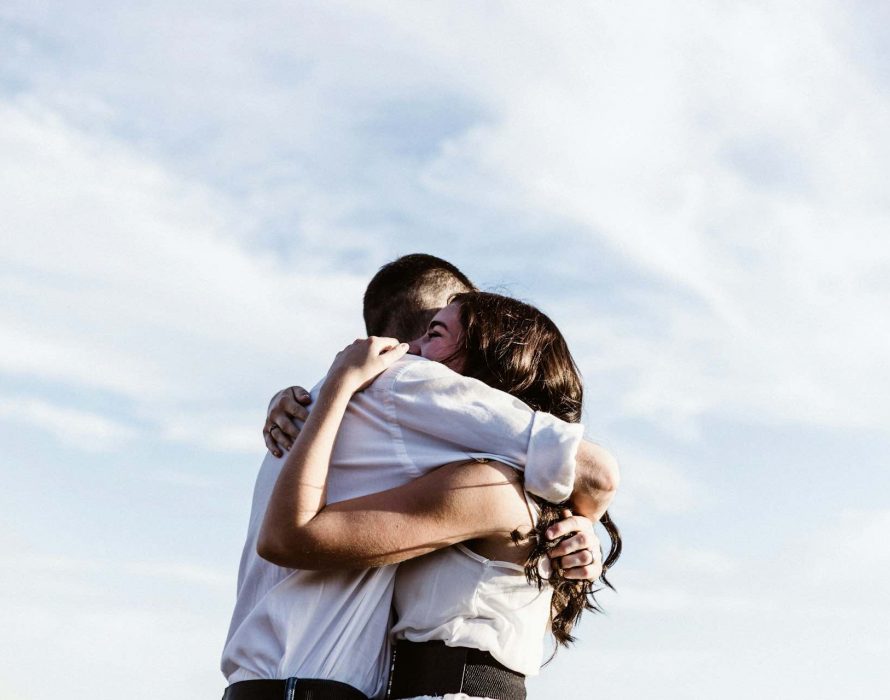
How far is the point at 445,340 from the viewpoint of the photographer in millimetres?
3844

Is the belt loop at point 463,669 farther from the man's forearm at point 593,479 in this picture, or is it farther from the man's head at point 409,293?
the man's head at point 409,293

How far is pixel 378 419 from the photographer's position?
3.40 metres

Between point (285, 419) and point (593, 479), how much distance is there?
3.45ft

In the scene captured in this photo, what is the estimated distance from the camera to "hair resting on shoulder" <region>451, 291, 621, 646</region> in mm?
3721

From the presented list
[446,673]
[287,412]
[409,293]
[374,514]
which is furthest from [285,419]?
[409,293]

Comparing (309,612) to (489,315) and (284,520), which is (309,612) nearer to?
(284,520)

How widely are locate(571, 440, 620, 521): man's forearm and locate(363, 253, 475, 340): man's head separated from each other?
6.60 ft

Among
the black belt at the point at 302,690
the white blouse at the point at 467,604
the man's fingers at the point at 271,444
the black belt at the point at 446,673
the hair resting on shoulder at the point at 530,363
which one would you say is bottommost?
the black belt at the point at 302,690

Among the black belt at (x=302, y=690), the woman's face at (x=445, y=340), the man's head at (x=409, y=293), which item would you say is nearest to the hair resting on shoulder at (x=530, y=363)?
the woman's face at (x=445, y=340)

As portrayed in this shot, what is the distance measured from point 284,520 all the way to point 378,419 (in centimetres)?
45

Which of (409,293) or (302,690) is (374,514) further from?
(409,293)

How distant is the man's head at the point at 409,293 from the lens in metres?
5.46

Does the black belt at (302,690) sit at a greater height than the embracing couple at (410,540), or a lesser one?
lesser

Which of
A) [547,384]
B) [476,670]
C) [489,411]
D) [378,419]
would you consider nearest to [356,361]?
[378,419]
